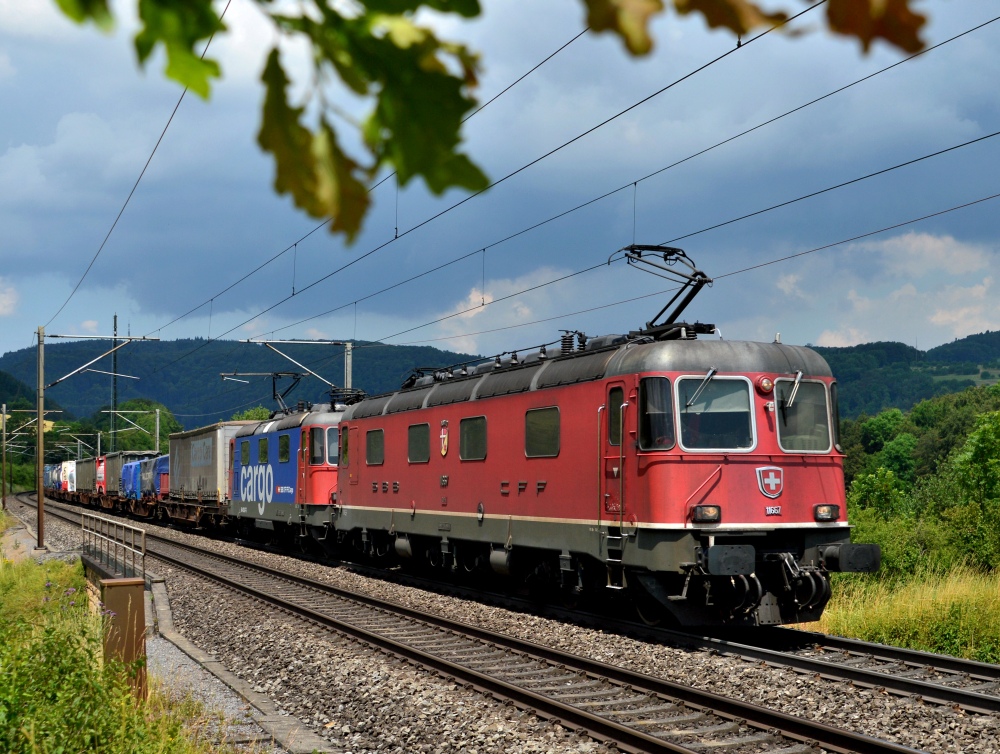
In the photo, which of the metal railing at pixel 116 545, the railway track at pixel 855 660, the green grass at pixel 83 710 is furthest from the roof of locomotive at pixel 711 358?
the metal railing at pixel 116 545

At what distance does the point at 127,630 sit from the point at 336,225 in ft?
30.6

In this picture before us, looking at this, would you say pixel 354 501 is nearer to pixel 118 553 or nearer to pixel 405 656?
pixel 118 553

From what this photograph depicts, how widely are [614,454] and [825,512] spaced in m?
2.66

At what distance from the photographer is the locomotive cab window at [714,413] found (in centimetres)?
1255

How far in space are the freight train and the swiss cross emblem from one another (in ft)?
0.06

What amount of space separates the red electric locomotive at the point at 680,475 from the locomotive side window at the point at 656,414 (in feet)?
0.05

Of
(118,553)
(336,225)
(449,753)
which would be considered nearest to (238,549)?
(118,553)

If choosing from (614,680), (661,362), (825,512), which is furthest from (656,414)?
(614,680)

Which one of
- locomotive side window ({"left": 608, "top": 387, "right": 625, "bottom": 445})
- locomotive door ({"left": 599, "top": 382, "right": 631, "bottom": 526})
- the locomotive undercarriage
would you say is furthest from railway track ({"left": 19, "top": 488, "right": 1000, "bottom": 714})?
locomotive side window ({"left": 608, "top": 387, "right": 625, "bottom": 445})

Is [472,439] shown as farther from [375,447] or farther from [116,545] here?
[116,545]

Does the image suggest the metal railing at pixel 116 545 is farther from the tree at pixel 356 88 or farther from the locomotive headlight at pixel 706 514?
the tree at pixel 356 88

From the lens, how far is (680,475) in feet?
40.2

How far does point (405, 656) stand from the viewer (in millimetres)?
11766

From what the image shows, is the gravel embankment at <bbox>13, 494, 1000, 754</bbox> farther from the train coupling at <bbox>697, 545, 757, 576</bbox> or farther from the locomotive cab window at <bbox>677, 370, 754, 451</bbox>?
the locomotive cab window at <bbox>677, 370, 754, 451</bbox>
